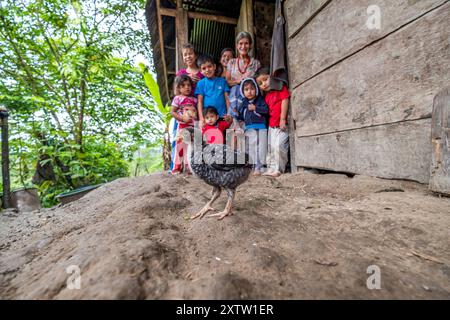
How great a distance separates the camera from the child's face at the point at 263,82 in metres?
3.32

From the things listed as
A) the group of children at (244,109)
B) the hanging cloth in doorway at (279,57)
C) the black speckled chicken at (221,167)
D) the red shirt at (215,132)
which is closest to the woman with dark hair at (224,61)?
the group of children at (244,109)

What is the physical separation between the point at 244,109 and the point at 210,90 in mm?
606

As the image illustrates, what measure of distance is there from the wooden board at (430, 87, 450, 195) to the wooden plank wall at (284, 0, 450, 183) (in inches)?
4.3

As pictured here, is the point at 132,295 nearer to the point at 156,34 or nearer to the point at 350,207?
the point at 350,207

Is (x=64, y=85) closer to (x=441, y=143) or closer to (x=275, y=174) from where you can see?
(x=275, y=174)

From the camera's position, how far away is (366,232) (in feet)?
4.00

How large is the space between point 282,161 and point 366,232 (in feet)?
7.42

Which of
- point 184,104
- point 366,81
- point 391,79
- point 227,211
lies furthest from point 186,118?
point 391,79

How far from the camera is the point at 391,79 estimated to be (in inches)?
68.0

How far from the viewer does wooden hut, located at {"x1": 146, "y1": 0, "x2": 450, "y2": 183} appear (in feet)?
4.94

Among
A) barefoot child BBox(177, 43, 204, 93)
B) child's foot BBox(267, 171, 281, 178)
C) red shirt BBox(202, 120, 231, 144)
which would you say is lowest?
child's foot BBox(267, 171, 281, 178)

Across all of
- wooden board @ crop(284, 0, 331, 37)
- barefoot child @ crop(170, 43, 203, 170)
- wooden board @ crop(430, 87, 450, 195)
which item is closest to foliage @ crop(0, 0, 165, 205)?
barefoot child @ crop(170, 43, 203, 170)

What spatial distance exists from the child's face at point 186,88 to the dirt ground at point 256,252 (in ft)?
6.95

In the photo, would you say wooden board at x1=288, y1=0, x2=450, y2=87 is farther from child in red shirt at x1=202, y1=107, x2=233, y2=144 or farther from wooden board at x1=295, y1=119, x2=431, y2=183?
child in red shirt at x1=202, y1=107, x2=233, y2=144
